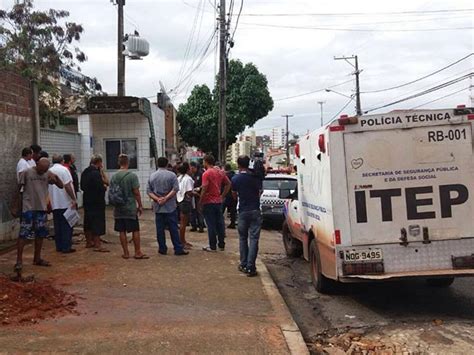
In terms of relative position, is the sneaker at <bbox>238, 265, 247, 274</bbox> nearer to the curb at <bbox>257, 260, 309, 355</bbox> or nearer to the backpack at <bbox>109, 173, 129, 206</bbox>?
the curb at <bbox>257, 260, 309, 355</bbox>

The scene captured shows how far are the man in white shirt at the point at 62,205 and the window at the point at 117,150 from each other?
9323 mm

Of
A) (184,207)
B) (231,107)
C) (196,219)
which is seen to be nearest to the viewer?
(184,207)

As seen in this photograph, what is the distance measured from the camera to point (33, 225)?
7875 millimetres

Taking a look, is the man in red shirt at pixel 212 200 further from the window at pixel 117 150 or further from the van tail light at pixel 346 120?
the window at pixel 117 150

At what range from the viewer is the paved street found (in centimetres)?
583

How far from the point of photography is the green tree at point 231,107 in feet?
124

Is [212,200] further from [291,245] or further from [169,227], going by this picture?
[291,245]

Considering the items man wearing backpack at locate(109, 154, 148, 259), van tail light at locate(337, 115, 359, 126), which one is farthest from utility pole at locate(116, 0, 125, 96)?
van tail light at locate(337, 115, 359, 126)

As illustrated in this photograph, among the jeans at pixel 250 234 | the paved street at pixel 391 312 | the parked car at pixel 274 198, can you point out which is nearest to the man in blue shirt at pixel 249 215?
the jeans at pixel 250 234

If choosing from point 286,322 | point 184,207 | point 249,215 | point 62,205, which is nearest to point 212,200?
point 184,207

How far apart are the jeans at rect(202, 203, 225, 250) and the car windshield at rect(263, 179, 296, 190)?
5.48 m

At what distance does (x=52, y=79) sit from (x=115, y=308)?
16.8 m

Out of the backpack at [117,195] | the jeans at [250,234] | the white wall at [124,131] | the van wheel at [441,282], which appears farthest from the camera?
the white wall at [124,131]

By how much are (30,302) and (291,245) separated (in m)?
5.89
